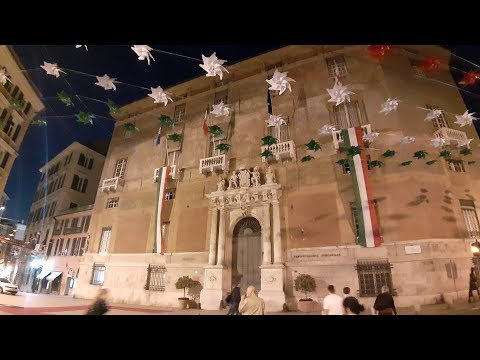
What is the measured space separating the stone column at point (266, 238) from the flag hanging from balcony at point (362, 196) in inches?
128

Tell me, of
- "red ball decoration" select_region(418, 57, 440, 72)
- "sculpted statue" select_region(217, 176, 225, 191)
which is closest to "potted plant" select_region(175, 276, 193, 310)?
"sculpted statue" select_region(217, 176, 225, 191)

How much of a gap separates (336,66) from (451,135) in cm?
559

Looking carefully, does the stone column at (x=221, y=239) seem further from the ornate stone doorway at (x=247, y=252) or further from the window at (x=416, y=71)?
the window at (x=416, y=71)

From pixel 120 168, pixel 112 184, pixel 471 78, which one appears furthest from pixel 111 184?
pixel 471 78

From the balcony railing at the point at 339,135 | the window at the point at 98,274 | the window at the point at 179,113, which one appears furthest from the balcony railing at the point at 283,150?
the window at the point at 98,274

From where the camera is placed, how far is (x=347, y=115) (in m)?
12.2

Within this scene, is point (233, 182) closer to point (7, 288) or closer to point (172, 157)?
point (172, 157)

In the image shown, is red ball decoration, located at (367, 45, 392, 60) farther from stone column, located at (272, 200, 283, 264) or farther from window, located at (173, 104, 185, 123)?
window, located at (173, 104, 185, 123)

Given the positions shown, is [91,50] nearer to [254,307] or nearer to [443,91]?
[254,307]

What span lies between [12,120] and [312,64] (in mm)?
17712

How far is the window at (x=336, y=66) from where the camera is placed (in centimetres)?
1306

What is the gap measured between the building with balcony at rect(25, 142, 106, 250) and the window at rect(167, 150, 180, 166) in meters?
7.45

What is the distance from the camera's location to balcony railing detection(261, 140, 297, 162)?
12031 mm
